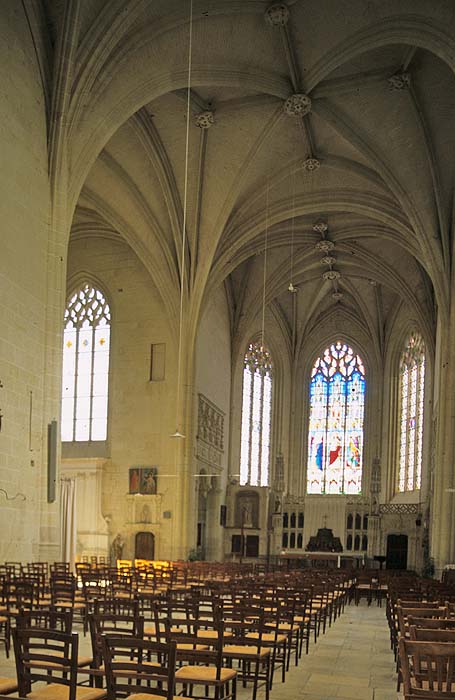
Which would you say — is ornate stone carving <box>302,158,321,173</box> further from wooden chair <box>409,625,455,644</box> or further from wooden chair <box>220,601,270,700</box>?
wooden chair <box>409,625,455,644</box>

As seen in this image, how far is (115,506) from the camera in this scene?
37781mm

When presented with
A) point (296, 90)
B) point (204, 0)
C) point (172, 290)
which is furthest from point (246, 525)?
point (204, 0)

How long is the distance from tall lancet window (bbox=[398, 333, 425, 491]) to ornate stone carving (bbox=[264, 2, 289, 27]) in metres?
24.8

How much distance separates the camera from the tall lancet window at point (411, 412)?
46.2m

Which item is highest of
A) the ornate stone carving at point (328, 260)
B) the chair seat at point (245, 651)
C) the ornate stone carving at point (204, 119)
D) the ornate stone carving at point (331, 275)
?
the ornate stone carving at point (204, 119)

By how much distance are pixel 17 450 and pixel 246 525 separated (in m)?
25.9

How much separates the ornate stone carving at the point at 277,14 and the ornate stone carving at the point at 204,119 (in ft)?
16.8

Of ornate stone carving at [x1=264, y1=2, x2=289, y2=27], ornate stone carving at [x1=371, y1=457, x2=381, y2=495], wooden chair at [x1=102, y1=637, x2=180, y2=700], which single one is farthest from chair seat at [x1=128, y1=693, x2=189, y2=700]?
ornate stone carving at [x1=371, y1=457, x2=381, y2=495]

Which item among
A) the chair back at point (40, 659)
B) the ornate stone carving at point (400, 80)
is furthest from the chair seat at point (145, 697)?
the ornate stone carving at point (400, 80)

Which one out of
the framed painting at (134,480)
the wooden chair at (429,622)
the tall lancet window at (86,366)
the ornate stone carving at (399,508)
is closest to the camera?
the wooden chair at (429,622)

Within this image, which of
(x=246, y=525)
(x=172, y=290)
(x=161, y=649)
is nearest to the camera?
(x=161, y=649)

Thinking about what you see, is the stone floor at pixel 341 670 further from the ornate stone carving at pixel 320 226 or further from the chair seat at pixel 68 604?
the ornate stone carving at pixel 320 226

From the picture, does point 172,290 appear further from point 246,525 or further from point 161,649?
point 161,649

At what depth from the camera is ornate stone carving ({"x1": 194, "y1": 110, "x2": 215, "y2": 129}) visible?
29.5 meters
